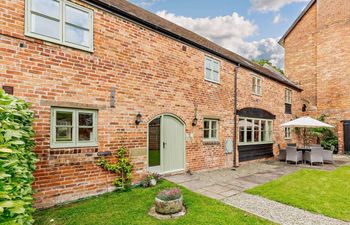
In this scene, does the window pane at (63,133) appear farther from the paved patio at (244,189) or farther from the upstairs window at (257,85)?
the upstairs window at (257,85)

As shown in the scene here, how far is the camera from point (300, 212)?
491 cm

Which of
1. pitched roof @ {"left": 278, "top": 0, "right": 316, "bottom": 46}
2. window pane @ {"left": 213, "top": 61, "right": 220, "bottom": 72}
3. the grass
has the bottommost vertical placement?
the grass

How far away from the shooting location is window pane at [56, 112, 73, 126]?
5312 mm

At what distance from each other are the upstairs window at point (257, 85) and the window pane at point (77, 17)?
387 inches

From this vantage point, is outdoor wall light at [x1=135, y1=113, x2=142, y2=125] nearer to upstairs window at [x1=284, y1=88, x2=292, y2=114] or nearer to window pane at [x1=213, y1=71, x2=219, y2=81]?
window pane at [x1=213, y1=71, x2=219, y2=81]

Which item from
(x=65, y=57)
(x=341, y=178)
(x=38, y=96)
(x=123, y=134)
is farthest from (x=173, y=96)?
(x=341, y=178)

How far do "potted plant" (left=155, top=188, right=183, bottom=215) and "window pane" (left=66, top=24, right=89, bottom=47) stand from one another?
4.64 meters

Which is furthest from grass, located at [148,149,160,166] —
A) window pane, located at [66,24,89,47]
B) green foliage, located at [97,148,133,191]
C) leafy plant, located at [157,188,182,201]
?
window pane, located at [66,24,89,47]

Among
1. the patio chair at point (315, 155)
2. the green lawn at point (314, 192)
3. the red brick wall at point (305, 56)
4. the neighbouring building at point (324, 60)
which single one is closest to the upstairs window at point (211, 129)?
the green lawn at point (314, 192)

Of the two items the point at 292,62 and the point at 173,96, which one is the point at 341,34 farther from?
the point at 173,96

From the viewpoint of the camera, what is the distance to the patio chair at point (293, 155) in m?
11.4

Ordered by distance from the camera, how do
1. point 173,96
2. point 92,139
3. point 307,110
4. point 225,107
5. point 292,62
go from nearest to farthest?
point 92,139 < point 173,96 < point 225,107 < point 307,110 < point 292,62

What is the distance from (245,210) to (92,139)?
449 centimetres

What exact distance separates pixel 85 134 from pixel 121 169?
1.51 metres
